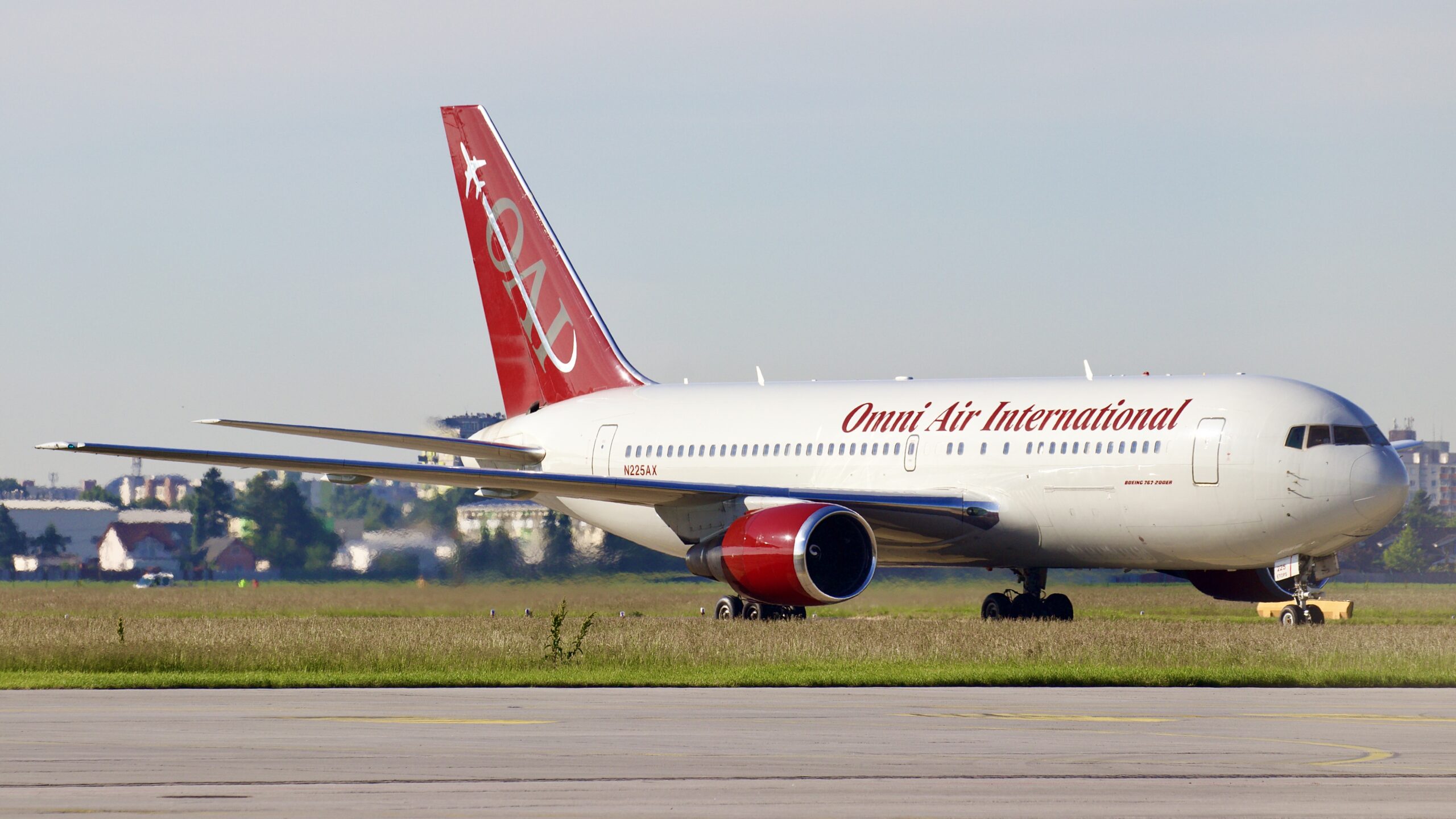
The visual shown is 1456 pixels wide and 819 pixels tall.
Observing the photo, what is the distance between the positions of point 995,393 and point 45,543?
137 feet

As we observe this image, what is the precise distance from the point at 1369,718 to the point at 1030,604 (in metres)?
16.8

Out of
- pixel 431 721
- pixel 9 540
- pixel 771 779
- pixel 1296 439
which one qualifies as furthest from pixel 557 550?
pixel 9 540

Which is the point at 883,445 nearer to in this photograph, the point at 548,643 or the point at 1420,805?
the point at 548,643

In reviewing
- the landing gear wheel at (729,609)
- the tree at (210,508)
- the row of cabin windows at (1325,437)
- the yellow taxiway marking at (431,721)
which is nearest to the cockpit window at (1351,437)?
the row of cabin windows at (1325,437)

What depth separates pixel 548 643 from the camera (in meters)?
23.0

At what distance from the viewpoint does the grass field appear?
18.9 m

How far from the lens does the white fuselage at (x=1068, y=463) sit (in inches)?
1054

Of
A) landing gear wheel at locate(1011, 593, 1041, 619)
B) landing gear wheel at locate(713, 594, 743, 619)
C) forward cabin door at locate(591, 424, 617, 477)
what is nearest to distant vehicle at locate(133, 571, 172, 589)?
forward cabin door at locate(591, 424, 617, 477)

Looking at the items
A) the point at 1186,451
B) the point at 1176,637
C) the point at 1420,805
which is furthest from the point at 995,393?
the point at 1420,805

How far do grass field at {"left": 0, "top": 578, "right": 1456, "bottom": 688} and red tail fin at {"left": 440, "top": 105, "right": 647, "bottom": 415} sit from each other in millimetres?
4222

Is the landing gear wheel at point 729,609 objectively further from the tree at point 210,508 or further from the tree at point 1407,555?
the tree at point 1407,555

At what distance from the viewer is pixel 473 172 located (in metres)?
38.0

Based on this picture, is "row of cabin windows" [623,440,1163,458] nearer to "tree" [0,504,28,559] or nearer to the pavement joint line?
the pavement joint line

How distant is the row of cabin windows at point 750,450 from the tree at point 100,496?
39346 mm
